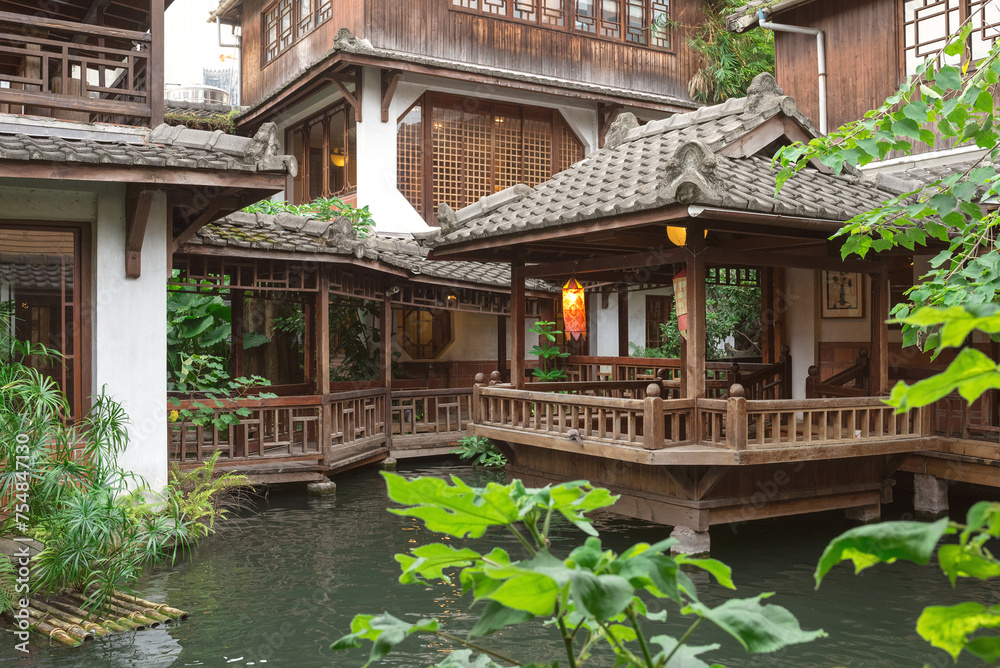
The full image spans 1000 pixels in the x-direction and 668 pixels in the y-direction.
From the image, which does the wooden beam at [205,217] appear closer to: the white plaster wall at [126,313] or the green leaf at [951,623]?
the white plaster wall at [126,313]

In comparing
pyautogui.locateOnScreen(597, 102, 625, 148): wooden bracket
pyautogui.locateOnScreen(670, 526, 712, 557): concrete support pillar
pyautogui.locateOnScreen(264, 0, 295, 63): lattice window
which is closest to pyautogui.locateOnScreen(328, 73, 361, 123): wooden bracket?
pyautogui.locateOnScreen(264, 0, 295, 63): lattice window

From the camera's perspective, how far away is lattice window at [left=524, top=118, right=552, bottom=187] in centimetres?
1714

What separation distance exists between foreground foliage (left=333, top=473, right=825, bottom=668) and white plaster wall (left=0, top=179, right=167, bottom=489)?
7343 millimetres

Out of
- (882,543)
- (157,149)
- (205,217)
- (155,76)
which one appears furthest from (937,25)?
(882,543)

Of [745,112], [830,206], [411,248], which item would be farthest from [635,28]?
[830,206]

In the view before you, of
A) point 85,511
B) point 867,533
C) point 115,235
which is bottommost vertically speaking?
point 85,511

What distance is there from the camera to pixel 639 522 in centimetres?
952

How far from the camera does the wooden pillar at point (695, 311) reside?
7.62 meters

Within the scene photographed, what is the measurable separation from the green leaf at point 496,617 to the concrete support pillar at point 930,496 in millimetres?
9289

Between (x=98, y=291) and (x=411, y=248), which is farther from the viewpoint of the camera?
(x=411, y=248)

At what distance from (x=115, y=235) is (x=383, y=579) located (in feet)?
13.1

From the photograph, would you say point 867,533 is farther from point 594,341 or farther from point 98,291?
point 594,341

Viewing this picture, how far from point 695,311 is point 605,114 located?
1097cm

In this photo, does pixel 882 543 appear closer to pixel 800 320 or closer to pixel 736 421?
pixel 736 421
